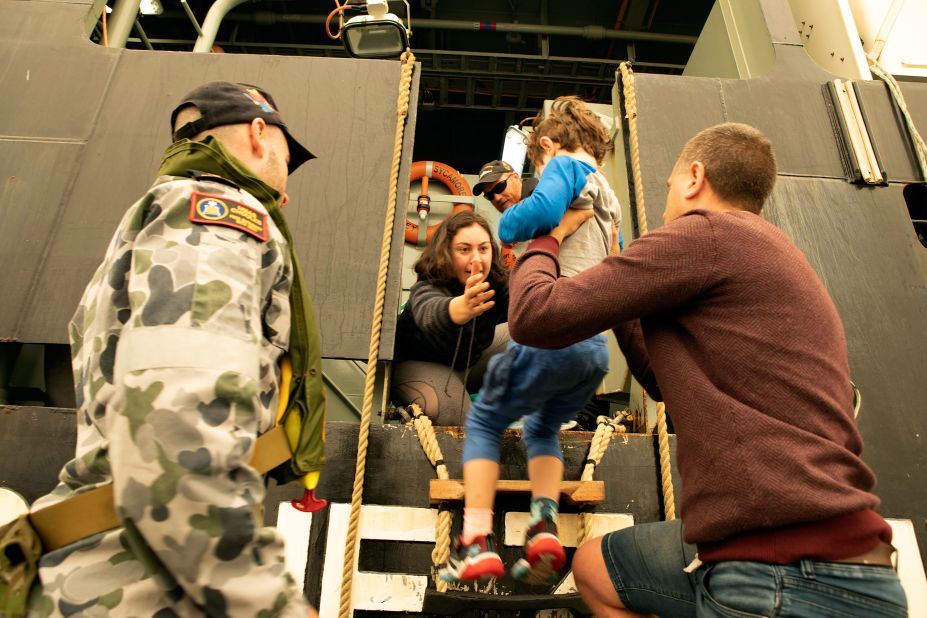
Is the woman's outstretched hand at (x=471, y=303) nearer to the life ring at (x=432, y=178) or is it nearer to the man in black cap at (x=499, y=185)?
the man in black cap at (x=499, y=185)

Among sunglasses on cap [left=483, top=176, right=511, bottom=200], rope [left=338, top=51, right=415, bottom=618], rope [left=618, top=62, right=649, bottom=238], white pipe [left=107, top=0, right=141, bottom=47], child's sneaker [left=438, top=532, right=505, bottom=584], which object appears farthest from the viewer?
white pipe [left=107, top=0, right=141, bottom=47]

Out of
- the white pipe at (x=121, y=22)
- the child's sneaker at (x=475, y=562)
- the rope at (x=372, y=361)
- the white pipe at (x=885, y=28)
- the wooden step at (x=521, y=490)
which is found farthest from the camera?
the white pipe at (x=885, y=28)

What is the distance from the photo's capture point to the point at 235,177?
1.36m

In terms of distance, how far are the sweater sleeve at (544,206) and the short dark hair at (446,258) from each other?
3.59 ft

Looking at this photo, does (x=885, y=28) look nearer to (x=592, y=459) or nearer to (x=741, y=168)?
(x=741, y=168)

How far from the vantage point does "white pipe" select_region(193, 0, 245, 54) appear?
15.3ft

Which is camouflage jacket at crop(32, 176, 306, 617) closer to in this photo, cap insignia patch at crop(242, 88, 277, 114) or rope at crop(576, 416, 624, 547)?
cap insignia patch at crop(242, 88, 277, 114)

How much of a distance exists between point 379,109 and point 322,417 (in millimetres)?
2294

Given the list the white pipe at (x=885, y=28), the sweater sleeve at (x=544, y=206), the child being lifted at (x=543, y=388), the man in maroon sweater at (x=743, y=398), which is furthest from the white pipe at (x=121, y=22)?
the white pipe at (x=885, y=28)

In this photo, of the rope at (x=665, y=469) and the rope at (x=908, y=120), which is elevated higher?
the rope at (x=908, y=120)

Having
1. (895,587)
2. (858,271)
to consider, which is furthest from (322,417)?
(858,271)

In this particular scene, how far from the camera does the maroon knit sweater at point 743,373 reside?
44.9 inches

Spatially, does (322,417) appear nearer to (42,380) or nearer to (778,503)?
(778,503)

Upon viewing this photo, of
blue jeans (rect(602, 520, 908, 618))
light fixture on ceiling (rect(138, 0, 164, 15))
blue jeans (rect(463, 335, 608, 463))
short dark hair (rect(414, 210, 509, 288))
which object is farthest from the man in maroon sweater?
light fixture on ceiling (rect(138, 0, 164, 15))
